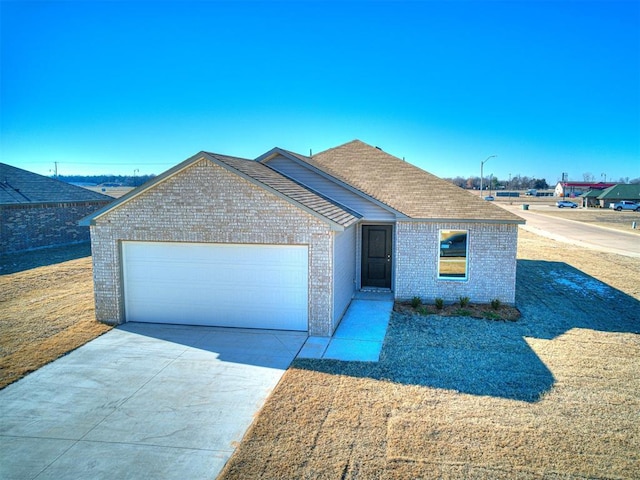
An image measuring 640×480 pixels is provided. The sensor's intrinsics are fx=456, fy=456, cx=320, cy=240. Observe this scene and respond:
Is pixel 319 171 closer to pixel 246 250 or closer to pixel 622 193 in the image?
pixel 246 250

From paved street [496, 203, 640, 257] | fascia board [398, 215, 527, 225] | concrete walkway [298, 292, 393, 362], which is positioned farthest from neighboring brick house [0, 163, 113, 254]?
paved street [496, 203, 640, 257]

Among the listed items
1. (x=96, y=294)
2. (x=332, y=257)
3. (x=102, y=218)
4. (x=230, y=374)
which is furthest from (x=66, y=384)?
(x=332, y=257)

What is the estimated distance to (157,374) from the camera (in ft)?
28.7

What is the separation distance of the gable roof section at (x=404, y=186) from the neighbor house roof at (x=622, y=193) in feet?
226

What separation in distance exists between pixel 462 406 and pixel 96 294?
9364mm

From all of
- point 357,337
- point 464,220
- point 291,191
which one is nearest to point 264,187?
point 291,191

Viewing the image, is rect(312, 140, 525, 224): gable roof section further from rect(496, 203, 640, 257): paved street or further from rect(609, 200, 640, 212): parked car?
rect(609, 200, 640, 212): parked car

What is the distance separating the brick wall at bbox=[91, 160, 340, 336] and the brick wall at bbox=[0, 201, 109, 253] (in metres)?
15.8

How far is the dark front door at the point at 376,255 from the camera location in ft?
50.2

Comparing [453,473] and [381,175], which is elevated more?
[381,175]

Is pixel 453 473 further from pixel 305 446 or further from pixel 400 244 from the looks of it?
pixel 400 244

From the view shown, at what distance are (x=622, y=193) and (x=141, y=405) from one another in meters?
81.8

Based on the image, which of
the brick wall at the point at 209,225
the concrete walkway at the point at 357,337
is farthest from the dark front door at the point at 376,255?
the brick wall at the point at 209,225

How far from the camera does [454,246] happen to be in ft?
45.9
